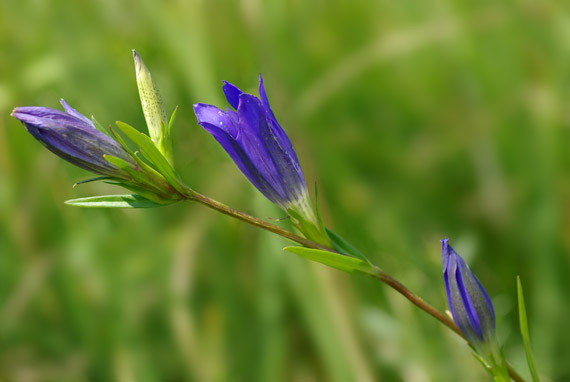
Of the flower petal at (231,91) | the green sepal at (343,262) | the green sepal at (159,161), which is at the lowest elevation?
the green sepal at (343,262)

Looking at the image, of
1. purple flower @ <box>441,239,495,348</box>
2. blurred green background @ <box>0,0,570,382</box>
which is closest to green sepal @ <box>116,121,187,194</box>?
purple flower @ <box>441,239,495,348</box>

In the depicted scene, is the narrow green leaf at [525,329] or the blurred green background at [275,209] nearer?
the narrow green leaf at [525,329]

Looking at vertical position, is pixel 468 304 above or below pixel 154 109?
below

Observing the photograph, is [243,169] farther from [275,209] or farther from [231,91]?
[275,209]

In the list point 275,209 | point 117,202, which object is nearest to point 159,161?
point 117,202

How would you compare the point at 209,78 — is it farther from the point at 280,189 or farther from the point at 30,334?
the point at 280,189

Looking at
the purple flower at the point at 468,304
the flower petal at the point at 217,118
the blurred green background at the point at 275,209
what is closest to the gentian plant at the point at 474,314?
the purple flower at the point at 468,304

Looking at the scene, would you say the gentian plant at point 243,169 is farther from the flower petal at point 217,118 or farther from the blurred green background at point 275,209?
the blurred green background at point 275,209

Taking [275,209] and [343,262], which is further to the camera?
[275,209]
